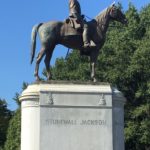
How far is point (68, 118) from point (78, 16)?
14.2 feet

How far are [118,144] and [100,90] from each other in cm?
223

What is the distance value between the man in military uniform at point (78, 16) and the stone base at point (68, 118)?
6.36 feet

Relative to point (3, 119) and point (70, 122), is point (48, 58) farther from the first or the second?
point (3, 119)

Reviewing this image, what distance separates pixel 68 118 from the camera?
2295cm

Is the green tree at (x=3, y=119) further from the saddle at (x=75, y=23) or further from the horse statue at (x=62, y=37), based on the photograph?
the saddle at (x=75, y=23)

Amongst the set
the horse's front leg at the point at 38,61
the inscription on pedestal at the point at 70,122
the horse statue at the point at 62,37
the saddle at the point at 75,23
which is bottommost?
the inscription on pedestal at the point at 70,122

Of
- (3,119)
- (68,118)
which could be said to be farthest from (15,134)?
(68,118)

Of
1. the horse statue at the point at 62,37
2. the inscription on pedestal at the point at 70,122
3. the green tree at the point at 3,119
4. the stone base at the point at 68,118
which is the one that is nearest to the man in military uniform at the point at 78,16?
Answer: the horse statue at the point at 62,37

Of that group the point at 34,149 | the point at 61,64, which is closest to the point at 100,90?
the point at 34,149

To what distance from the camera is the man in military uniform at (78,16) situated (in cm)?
2427

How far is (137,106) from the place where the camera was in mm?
46562

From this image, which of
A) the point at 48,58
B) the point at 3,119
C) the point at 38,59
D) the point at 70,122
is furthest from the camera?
the point at 3,119

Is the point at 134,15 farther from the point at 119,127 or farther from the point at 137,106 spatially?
the point at 119,127

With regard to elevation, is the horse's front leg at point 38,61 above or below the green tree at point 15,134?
below
